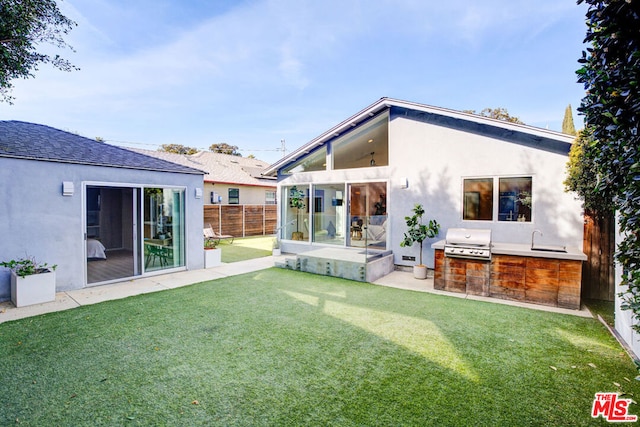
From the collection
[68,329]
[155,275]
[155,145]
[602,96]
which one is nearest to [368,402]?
[602,96]

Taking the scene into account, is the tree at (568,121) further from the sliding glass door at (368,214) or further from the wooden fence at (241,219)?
the wooden fence at (241,219)

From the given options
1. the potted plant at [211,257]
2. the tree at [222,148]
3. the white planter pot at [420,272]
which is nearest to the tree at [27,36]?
the potted plant at [211,257]

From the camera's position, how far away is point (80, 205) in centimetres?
629

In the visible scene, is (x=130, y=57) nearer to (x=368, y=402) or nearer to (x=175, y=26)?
(x=175, y=26)

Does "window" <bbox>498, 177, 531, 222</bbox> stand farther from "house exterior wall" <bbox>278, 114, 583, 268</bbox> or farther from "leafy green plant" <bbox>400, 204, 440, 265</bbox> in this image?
"leafy green plant" <bbox>400, 204, 440, 265</bbox>

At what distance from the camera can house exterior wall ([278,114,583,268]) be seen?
6301mm

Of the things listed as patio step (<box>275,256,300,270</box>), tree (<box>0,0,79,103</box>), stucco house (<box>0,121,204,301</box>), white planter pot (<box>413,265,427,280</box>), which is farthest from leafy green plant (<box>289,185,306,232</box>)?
tree (<box>0,0,79,103</box>)

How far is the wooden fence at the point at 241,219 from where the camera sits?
15.4m

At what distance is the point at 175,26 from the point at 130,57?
7.24 feet

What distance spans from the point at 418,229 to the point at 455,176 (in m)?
1.61

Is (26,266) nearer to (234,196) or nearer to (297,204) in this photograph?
(297,204)

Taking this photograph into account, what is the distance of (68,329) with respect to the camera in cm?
428

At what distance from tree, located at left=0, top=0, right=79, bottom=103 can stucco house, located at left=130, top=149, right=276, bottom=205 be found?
9659 millimetres

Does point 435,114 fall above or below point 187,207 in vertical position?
above
